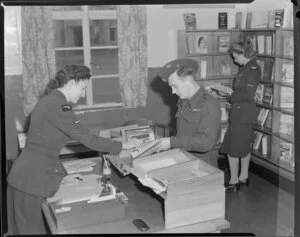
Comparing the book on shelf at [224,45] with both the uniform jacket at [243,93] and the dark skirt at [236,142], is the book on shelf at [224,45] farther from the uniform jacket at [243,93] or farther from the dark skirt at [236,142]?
the dark skirt at [236,142]

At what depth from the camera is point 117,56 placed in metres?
1.26

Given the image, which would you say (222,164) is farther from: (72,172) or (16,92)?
(16,92)

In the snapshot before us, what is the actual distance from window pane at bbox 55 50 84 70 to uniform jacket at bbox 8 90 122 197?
0.09 m

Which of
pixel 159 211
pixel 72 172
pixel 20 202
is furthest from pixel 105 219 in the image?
pixel 72 172

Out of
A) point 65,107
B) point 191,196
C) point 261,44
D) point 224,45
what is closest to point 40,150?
point 65,107

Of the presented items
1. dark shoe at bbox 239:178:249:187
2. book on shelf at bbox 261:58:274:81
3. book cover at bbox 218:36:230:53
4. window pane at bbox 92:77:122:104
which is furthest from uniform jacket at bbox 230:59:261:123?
window pane at bbox 92:77:122:104

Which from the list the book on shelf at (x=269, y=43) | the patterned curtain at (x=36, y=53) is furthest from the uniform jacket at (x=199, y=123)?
the book on shelf at (x=269, y=43)

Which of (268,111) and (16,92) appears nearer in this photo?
(16,92)

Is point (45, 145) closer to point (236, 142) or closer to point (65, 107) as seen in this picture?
point (65, 107)

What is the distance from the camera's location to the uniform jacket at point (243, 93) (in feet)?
6.41

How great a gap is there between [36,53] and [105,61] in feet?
0.83

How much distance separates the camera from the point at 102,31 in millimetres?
1177

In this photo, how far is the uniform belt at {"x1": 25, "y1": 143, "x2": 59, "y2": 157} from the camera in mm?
1219

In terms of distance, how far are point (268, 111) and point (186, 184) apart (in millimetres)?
1556
